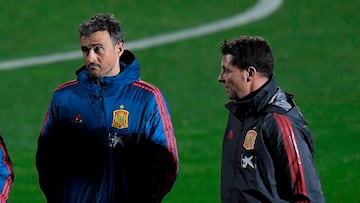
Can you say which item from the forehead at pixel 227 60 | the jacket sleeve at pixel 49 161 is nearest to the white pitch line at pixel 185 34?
the jacket sleeve at pixel 49 161

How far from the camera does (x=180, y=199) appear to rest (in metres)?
12.2

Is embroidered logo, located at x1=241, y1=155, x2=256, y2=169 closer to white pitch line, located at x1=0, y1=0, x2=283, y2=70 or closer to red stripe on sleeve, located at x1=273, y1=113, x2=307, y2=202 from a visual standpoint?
red stripe on sleeve, located at x1=273, y1=113, x2=307, y2=202

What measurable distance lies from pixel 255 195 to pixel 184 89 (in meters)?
11.4

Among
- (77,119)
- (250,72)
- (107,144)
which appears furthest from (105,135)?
(250,72)

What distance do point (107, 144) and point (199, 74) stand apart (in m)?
11.4

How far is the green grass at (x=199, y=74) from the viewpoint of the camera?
13.4 metres

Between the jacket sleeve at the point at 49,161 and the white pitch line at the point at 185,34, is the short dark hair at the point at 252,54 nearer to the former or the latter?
the jacket sleeve at the point at 49,161

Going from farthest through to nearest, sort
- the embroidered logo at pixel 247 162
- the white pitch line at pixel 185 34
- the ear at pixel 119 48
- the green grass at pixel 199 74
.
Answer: the white pitch line at pixel 185 34 → the green grass at pixel 199 74 → the ear at pixel 119 48 → the embroidered logo at pixel 247 162

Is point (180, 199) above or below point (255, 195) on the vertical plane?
below

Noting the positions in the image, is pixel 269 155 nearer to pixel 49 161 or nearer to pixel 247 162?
pixel 247 162

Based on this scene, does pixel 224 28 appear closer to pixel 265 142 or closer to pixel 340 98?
pixel 340 98

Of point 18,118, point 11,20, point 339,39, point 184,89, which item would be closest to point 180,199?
point 18,118

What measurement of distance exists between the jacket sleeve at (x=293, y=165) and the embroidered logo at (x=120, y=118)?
1.09 meters

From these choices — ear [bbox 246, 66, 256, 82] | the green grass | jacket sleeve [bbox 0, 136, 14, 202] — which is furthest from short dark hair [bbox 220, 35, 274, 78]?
the green grass
